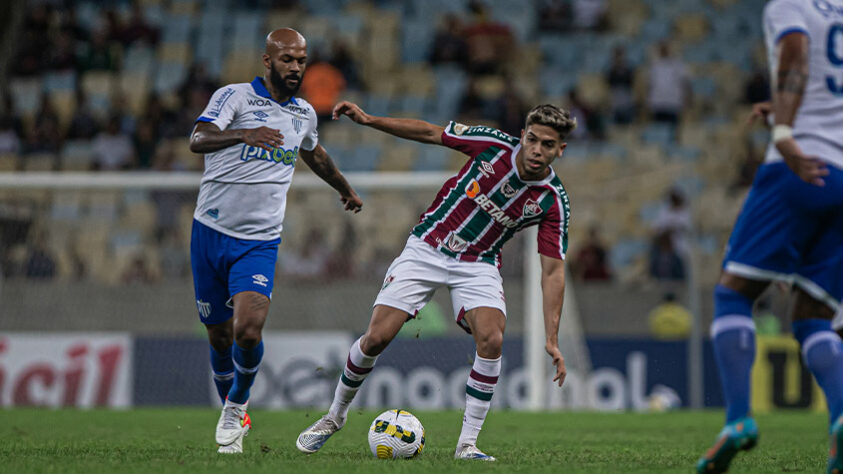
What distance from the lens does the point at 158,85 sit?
1928 centimetres

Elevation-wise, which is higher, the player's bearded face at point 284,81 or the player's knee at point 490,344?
the player's bearded face at point 284,81

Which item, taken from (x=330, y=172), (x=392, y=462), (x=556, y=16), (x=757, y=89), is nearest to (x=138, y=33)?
(x=556, y=16)

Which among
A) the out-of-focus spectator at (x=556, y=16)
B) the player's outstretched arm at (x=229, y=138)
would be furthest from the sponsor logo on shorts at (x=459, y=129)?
the out-of-focus spectator at (x=556, y=16)

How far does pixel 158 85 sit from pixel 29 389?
7.34m

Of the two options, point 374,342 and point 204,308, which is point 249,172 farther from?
point 374,342

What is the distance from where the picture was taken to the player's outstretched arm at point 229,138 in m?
6.40

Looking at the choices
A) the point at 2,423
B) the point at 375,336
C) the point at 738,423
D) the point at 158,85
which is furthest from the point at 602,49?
the point at 738,423

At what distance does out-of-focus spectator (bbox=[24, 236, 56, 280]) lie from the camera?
13.6 m

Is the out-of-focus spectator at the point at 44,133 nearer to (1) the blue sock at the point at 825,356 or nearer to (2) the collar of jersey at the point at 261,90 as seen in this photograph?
(2) the collar of jersey at the point at 261,90

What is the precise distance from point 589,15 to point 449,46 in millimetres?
2796

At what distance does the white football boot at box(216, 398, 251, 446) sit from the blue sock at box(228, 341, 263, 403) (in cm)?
5

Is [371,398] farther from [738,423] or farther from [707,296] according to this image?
[738,423]

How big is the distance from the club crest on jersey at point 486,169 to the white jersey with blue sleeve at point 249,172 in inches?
50.2

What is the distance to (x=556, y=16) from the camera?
802 inches
